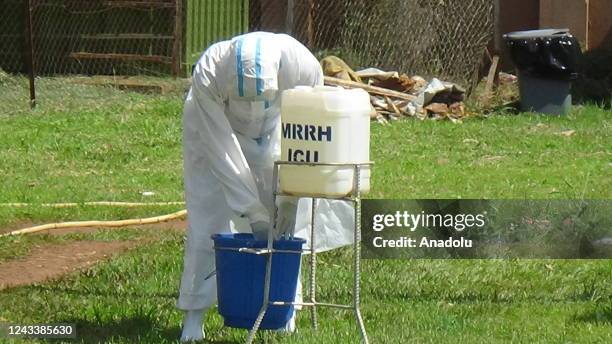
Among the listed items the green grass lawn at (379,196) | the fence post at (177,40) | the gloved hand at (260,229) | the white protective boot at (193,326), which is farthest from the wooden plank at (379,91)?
the gloved hand at (260,229)

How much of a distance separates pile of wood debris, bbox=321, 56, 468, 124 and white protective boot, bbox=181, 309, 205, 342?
8817 millimetres

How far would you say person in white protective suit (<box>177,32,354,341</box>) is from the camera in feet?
20.1

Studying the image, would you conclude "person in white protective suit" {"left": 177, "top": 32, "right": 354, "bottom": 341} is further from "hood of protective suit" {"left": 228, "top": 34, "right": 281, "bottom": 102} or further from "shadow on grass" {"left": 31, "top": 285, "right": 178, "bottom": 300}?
"shadow on grass" {"left": 31, "top": 285, "right": 178, "bottom": 300}

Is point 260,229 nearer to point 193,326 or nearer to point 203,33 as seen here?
point 193,326

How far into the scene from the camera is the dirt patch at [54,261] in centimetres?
812

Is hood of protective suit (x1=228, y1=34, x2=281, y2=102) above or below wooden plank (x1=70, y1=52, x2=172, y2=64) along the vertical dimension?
above

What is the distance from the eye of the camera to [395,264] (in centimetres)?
847

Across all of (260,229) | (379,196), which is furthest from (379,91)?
(260,229)

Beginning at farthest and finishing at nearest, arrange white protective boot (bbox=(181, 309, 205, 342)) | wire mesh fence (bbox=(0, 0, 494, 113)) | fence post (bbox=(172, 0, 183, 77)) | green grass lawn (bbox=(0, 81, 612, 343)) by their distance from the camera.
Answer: fence post (bbox=(172, 0, 183, 77))
wire mesh fence (bbox=(0, 0, 494, 113))
green grass lawn (bbox=(0, 81, 612, 343))
white protective boot (bbox=(181, 309, 205, 342))

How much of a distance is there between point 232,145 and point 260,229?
43 centimetres

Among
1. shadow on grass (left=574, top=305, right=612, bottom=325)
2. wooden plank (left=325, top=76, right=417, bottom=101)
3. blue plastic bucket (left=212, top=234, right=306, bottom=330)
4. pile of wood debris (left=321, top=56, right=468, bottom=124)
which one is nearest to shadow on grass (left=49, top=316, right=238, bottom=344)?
blue plastic bucket (left=212, top=234, right=306, bottom=330)

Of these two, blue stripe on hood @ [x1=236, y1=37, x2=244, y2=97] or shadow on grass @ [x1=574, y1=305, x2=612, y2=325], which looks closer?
blue stripe on hood @ [x1=236, y1=37, x2=244, y2=97]

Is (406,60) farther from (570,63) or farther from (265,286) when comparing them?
(265,286)

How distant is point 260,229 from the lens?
6238mm
